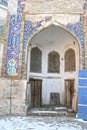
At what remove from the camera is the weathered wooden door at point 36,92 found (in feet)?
32.9

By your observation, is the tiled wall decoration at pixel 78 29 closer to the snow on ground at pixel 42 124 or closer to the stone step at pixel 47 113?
the stone step at pixel 47 113

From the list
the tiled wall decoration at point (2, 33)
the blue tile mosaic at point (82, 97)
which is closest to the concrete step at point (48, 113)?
the blue tile mosaic at point (82, 97)

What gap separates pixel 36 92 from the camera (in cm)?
1028

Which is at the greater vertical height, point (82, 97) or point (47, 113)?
point (82, 97)

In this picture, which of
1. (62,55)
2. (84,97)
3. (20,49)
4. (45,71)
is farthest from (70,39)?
(84,97)

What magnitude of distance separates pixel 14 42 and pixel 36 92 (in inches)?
114

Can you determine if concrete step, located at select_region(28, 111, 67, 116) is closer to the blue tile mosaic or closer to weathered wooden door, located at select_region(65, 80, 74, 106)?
the blue tile mosaic

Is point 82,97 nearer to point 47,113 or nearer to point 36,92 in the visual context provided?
point 47,113

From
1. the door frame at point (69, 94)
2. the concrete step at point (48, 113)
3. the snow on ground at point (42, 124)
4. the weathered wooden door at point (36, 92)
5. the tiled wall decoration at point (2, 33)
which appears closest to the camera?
the snow on ground at point (42, 124)

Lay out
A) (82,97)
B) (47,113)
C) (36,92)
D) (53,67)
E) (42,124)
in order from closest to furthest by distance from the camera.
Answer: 1. (42,124)
2. (82,97)
3. (47,113)
4. (36,92)
5. (53,67)

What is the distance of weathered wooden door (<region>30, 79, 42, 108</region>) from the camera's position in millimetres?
10042

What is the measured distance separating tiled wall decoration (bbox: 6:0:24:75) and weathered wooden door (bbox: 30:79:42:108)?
5.67 ft

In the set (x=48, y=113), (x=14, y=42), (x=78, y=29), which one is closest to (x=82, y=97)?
(x=48, y=113)

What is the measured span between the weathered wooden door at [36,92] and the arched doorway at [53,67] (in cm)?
5
